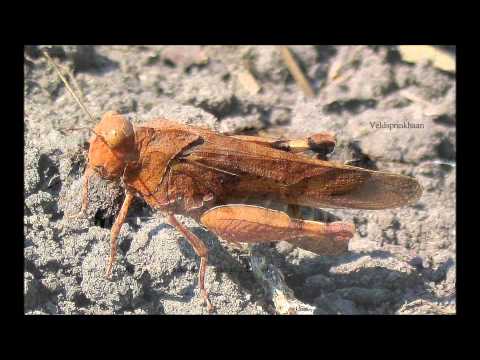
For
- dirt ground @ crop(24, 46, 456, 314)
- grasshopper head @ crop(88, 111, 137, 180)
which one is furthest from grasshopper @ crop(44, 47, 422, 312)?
dirt ground @ crop(24, 46, 456, 314)

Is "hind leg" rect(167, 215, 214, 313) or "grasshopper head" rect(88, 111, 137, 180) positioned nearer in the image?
"grasshopper head" rect(88, 111, 137, 180)

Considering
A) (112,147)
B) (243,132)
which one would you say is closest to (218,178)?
(112,147)

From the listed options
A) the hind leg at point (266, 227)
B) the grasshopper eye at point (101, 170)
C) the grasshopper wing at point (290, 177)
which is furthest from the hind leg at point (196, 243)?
the grasshopper eye at point (101, 170)

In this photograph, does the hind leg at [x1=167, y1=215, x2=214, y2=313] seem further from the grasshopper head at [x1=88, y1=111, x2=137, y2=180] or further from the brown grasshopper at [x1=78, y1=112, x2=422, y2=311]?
the grasshopper head at [x1=88, y1=111, x2=137, y2=180]

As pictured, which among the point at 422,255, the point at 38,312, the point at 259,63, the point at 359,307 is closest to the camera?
the point at 38,312

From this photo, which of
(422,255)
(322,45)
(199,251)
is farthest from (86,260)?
(322,45)

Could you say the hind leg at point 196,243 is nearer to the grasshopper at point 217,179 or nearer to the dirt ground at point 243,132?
the grasshopper at point 217,179

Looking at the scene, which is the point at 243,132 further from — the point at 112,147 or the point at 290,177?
the point at 112,147

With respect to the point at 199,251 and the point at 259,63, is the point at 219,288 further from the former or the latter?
the point at 259,63
